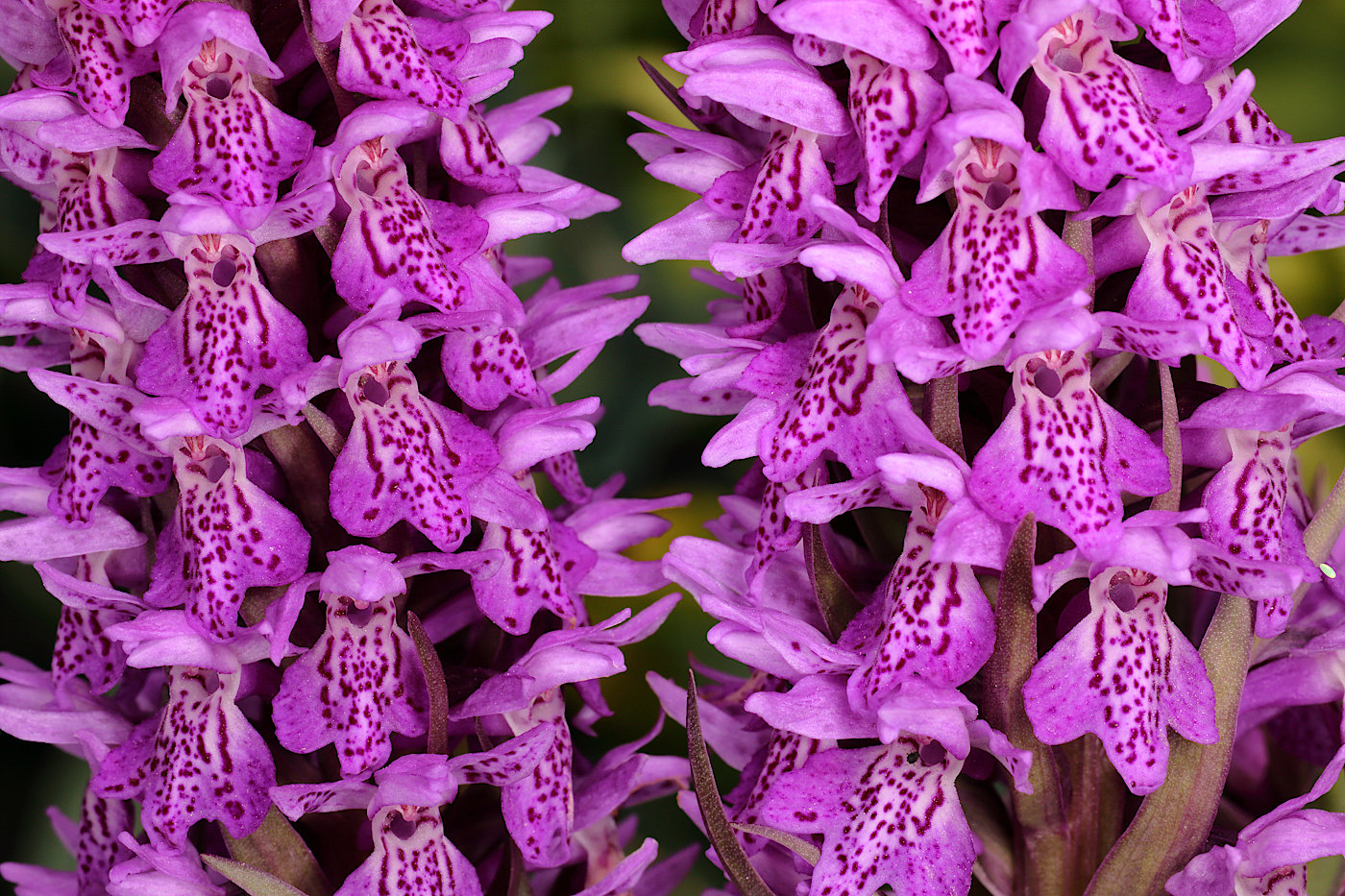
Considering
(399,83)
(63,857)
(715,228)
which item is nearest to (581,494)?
(715,228)

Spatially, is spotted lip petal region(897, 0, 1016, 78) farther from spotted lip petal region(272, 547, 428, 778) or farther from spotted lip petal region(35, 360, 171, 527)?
spotted lip petal region(35, 360, 171, 527)

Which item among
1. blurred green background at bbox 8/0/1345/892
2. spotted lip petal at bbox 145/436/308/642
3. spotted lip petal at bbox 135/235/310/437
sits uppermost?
spotted lip petal at bbox 135/235/310/437

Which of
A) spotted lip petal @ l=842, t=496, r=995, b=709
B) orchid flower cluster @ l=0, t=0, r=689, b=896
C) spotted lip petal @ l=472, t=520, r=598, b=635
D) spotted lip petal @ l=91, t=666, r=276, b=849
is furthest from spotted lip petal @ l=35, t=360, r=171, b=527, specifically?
spotted lip petal @ l=842, t=496, r=995, b=709

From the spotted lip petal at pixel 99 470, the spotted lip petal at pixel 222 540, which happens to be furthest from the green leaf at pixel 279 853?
the spotted lip petal at pixel 99 470

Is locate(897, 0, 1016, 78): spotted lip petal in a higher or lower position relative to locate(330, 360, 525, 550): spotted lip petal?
higher

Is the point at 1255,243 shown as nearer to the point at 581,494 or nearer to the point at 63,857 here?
the point at 581,494

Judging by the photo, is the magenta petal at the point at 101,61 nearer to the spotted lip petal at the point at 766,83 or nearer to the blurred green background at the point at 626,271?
the spotted lip petal at the point at 766,83
